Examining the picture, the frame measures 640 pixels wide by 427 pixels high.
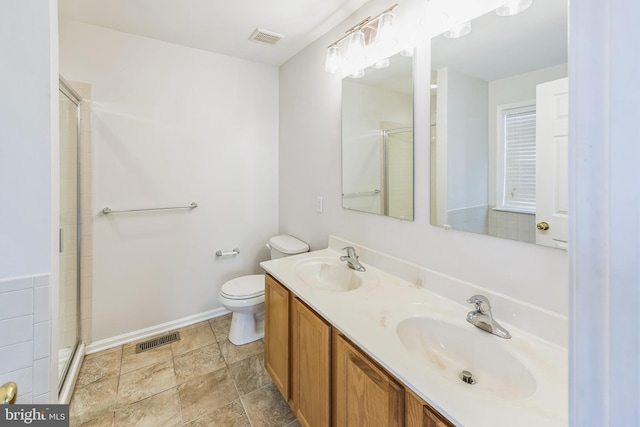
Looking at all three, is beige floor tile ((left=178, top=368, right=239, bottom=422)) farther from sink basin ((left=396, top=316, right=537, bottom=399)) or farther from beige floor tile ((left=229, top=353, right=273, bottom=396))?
sink basin ((left=396, top=316, right=537, bottom=399))

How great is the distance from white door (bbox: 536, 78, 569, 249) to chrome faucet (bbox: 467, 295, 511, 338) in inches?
11.5

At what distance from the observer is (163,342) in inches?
87.5

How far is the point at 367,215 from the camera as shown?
1.78m

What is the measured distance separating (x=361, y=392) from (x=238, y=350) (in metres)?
1.42

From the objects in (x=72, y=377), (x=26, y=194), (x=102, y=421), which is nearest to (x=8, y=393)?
(x=26, y=194)

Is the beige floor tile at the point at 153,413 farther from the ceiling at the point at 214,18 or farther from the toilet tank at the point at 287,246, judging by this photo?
the ceiling at the point at 214,18

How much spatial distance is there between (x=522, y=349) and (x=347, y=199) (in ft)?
4.05

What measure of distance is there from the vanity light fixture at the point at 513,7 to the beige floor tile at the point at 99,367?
2.84m

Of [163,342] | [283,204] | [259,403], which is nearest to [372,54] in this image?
[283,204]

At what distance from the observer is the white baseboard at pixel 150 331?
6.95ft

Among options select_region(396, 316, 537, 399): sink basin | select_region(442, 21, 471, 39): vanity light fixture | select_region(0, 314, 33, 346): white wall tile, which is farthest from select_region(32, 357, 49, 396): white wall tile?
select_region(442, 21, 471, 39): vanity light fixture

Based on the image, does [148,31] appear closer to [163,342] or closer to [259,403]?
[163,342]

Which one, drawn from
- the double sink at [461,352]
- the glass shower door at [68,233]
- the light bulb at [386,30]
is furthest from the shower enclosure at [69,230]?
the double sink at [461,352]

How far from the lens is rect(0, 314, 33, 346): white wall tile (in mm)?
993
